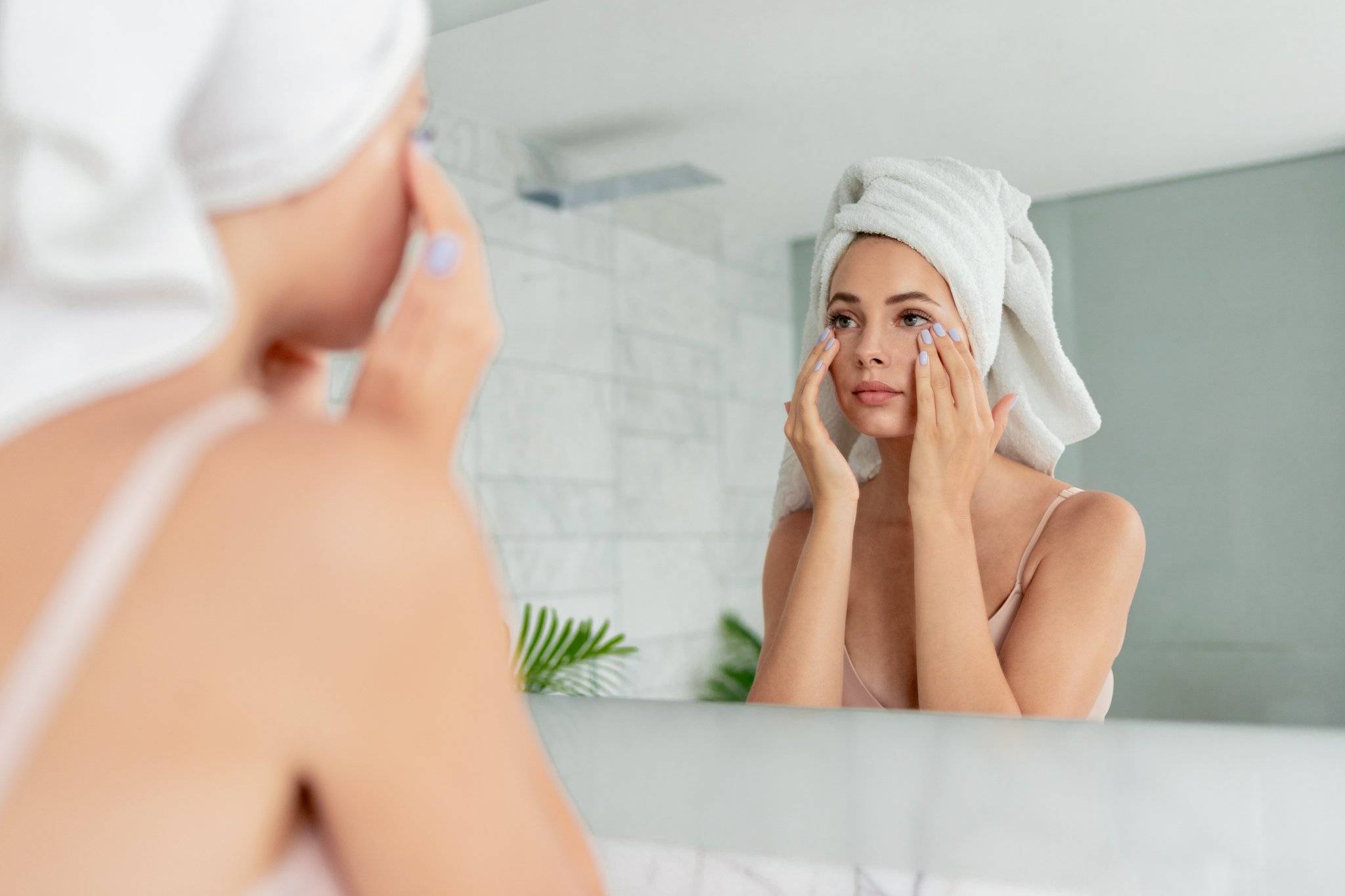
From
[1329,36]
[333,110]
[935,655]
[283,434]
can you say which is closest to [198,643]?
[283,434]

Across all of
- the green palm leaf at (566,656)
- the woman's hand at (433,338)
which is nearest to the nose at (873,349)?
the green palm leaf at (566,656)

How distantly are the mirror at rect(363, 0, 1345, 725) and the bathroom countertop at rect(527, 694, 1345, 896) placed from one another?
0.11 feet

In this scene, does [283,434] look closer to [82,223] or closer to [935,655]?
[82,223]

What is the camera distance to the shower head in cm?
108

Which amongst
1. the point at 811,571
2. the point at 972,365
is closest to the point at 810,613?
the point at 811,571

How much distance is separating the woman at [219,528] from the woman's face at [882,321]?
1.99 ft

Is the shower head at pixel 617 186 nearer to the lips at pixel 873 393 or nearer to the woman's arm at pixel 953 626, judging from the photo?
the lips at pixel 873 393

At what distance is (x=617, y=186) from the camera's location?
3.66ft

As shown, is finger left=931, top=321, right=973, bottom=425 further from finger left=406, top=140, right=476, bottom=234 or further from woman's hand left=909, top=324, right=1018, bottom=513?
finger left=406, top=140, right=476, bottom=234

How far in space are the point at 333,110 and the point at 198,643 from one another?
0.55 ft

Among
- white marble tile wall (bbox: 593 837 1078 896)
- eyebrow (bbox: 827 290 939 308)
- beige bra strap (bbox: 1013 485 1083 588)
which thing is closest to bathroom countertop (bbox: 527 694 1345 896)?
white marble tile wall (bbox: 593 837 1078 896)

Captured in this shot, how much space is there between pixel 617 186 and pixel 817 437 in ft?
1.12

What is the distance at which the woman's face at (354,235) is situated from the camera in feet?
1.19

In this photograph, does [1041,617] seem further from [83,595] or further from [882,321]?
[83,595]
